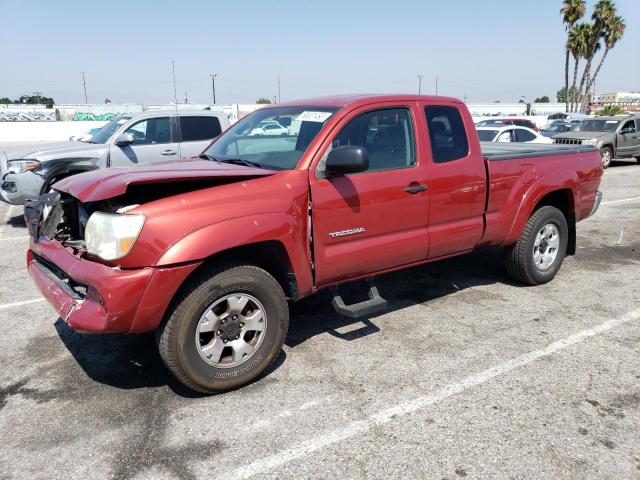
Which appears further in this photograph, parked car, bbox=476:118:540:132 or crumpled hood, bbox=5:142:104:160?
parked car, bbox=476:118:540:132

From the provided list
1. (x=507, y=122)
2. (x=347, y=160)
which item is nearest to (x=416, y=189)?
(x=347, y=160)

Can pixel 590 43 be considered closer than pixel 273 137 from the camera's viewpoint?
No

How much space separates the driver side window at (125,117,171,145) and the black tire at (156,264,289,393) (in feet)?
19.7

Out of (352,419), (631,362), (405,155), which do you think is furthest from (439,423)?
(405,155)

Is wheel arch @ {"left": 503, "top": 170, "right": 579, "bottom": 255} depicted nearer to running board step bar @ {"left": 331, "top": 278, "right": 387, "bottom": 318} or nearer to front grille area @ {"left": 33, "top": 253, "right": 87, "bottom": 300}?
running board step bar @ {"left": 331, "top": 278, "right": 387, "bottom": 318}

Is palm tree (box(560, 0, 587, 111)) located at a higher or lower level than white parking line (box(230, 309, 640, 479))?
higher

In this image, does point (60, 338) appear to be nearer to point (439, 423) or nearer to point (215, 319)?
point (215, 319)

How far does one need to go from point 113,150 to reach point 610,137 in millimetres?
15140

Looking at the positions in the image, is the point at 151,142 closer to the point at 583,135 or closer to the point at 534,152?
the point at 534,152

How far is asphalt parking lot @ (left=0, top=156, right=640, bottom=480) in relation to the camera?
105 inches

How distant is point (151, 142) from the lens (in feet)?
28.1

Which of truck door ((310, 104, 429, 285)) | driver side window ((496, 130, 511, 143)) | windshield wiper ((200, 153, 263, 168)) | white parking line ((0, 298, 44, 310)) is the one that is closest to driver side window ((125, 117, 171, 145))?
white parking line ((0, 298, 44, 310))

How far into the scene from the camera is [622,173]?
51.0 ft

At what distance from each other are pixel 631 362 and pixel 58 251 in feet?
13.3
